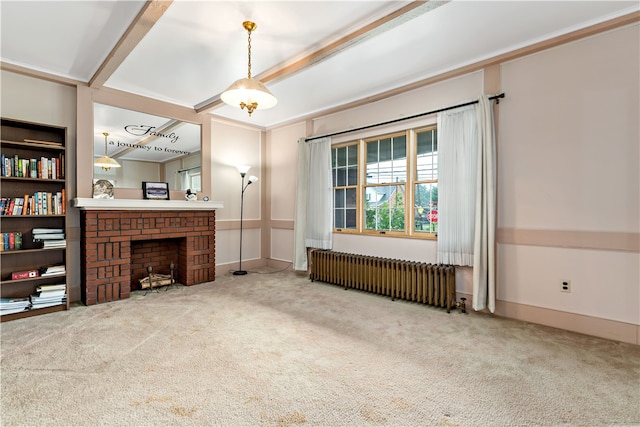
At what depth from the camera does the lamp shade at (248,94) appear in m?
2.63

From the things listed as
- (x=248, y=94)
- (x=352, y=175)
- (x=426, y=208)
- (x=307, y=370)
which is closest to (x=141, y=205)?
(x=248, y=94)

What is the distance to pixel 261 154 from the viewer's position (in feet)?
20.0

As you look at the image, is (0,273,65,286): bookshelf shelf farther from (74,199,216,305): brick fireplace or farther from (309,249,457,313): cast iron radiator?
(309,249,457,313): cast iron radiator

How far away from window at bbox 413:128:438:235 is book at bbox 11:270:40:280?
180 inches

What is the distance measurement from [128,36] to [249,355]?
3.01m

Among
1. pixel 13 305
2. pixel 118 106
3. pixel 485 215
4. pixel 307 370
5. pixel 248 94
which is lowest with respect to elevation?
pixel 307 370

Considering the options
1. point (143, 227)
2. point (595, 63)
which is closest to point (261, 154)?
point (143, 227)

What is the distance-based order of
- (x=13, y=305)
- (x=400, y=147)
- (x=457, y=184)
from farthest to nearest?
(x=400, y=147) < (x=457, y=184) < (x=13, y=305)

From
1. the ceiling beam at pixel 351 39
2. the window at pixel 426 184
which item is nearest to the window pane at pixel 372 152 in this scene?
the window at pixel 426 184

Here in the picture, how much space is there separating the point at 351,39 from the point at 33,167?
375 centimetres

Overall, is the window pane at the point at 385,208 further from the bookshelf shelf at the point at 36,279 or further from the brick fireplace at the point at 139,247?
the bookshelf shelf at the point at 36,279

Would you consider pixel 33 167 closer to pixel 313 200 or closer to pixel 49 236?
pixel 49 236

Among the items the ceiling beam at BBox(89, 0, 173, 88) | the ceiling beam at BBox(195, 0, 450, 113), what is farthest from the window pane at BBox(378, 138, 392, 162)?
the ceiling beam at BBox(89, 0, 173, 88)

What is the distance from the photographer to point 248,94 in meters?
2.73
